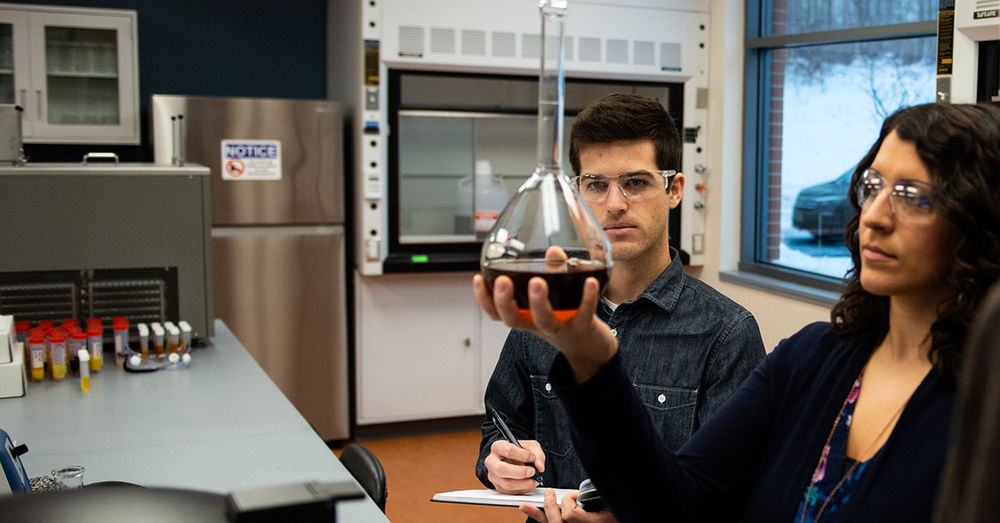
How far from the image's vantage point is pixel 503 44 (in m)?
4.24

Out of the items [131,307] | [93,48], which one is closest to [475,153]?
[93,48]

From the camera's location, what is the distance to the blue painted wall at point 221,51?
14.7ft

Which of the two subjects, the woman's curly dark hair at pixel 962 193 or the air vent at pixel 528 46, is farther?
the air vent at pixel 528 46

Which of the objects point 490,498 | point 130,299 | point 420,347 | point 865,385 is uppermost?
point 865,385

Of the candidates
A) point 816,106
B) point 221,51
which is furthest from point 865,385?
point 221,51

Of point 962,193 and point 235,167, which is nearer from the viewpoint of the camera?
point 962,193

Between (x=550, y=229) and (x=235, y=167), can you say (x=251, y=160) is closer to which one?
(x=235, y=167)

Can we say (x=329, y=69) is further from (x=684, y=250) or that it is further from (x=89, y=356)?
(x=89, y=356)

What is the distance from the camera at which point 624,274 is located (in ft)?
5.11

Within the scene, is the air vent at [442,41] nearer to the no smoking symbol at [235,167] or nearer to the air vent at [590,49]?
the air vent at [590,49]

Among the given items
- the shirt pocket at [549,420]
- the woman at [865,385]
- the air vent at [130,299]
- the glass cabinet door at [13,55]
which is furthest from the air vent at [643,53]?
the woman at [865,385]

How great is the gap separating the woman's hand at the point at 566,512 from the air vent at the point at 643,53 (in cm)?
346

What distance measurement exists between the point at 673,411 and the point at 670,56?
3.38 metres

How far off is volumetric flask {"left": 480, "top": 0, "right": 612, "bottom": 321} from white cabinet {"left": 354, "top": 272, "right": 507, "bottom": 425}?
357cm
